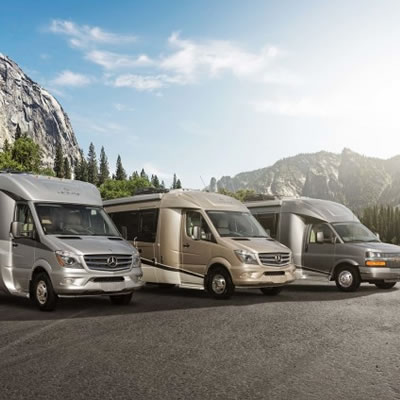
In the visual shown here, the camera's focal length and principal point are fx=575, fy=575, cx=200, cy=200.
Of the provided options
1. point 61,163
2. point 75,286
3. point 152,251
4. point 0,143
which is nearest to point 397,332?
point 75,286

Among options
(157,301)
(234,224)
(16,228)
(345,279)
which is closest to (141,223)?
(234,224)

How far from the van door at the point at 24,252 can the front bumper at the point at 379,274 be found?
891 cm

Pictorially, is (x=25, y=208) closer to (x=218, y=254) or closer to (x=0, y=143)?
(x=218, y=254)

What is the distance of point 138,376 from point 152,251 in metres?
9.59

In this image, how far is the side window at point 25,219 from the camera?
1175 cm

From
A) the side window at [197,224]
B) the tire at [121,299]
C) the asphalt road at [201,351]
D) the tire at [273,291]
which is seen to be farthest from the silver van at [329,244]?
the tire at [121,299]

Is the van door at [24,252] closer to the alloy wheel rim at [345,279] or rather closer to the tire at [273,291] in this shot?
the tire at [273,291]

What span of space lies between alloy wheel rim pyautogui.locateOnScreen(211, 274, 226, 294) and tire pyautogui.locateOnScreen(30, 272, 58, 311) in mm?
4154

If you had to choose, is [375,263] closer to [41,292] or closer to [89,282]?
[89,282]

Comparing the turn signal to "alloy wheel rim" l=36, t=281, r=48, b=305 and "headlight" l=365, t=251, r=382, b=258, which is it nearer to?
"headlight" l=365, t=251, r=382, b=258

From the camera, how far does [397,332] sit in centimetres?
902

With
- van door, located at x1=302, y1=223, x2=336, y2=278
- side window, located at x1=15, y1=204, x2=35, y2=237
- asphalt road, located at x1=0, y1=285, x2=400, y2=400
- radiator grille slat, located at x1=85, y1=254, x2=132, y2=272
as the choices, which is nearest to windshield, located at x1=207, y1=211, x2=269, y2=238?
asphalt road, located at x1=0, y1=285, x2=400, y2=400

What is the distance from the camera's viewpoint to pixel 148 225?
1591 centimetres

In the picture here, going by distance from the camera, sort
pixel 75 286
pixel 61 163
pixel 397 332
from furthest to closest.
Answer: pixel 61 163 → pixel 75 286 → pixel 397 332
